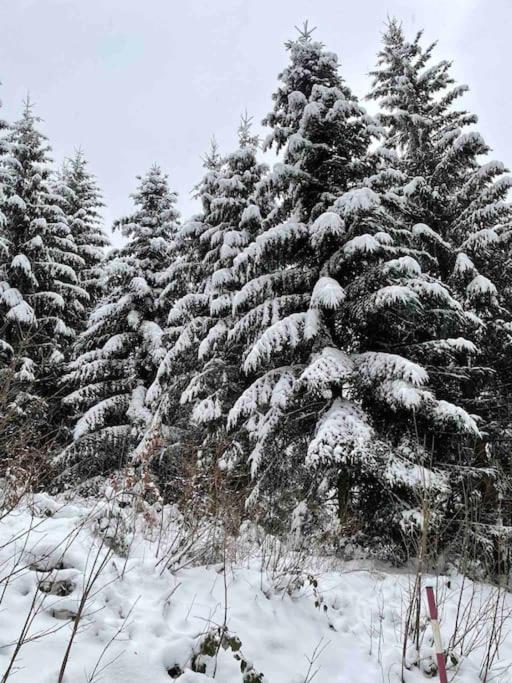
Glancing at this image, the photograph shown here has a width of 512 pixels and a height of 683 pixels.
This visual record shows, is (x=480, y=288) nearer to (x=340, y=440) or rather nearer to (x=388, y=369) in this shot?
(x=388, y=369)

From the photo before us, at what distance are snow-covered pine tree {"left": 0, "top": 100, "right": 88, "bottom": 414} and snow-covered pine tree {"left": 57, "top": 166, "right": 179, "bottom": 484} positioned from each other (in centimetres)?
111

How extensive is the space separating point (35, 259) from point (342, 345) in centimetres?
1095

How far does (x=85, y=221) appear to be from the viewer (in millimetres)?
18203

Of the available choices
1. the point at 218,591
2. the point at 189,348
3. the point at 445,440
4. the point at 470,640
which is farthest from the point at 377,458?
the point at 189,348

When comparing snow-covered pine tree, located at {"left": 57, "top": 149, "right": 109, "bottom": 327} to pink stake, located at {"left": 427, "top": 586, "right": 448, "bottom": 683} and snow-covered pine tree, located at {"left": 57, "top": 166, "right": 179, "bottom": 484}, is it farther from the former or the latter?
pink stake, located at {"left": 427, "top": 586, "right": 448, "bottom": 683}

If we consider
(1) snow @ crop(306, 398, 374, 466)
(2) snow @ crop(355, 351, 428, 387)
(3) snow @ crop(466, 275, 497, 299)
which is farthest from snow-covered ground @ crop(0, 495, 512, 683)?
(3) snow @ crop(466, 275, 497, 299)

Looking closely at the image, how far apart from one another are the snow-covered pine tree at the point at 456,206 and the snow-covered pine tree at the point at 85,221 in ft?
38.3

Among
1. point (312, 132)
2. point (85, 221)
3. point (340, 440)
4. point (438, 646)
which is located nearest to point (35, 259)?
point (85, 221)

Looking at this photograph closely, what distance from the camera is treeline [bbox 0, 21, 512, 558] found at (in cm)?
697

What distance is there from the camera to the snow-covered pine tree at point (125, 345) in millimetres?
12438

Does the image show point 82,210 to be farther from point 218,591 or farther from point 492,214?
point 218,591

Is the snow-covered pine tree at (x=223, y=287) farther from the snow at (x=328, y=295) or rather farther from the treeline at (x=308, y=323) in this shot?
the snow at (x=328, y=295)

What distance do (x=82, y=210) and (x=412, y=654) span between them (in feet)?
59.8

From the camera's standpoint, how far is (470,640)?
13.4ft
